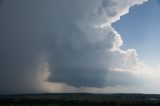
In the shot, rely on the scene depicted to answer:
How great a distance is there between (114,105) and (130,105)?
7.19 m

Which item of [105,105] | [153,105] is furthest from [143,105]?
[105,105]

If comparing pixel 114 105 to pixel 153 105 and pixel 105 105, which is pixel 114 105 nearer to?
pixel 105 105

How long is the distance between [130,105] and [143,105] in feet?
24.2

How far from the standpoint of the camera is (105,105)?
14838cm

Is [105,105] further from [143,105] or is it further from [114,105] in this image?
[143,105]

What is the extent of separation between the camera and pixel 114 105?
145m

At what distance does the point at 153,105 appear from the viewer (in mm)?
141375

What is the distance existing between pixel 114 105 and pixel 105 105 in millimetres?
4911

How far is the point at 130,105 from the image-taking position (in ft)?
474

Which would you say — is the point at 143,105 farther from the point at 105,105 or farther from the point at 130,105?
the point at 105,105

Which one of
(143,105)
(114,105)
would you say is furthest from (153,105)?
(114,105)

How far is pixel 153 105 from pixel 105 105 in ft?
71.7

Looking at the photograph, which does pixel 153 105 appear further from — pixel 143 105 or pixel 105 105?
pixel 105 105

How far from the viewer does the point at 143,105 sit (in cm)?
14775
